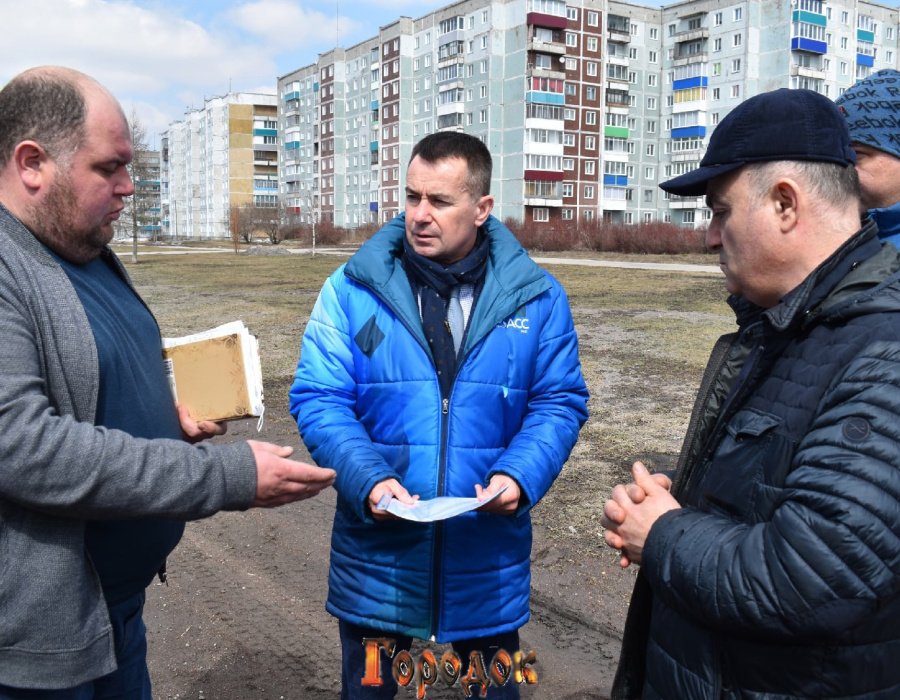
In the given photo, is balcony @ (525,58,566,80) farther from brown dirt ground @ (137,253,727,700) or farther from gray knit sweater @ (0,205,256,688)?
gray knit sweater @ (0,205,256,688)

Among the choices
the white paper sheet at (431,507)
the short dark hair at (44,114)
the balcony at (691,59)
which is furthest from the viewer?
the balcony at (691,59)

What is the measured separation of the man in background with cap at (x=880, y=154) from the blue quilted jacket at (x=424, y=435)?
4.09ft

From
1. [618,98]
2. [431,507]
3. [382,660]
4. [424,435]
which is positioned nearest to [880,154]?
[424,435]

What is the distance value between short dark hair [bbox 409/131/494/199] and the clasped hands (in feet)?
4.83

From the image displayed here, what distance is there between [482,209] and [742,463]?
5.34 feet

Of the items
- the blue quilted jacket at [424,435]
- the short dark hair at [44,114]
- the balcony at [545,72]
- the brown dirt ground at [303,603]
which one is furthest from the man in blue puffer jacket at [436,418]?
the balcony at [545,72]

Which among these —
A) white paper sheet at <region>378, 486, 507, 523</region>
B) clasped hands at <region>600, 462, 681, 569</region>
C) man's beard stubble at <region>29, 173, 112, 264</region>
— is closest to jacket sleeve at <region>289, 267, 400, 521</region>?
white paper sheet at <region>378, 486, 507, 523</region>

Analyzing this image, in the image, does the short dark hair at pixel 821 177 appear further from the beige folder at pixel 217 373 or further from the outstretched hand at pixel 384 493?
the beige folder at pixel 217 373

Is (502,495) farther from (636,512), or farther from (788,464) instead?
(788,464)

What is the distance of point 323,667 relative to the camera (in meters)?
3.57

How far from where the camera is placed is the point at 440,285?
2.88 meters

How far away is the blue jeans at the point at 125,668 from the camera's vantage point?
2.06m

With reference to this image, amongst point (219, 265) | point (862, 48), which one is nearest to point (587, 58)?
point (862, 48)

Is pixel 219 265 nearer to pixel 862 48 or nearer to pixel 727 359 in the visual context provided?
pixel 727 359
